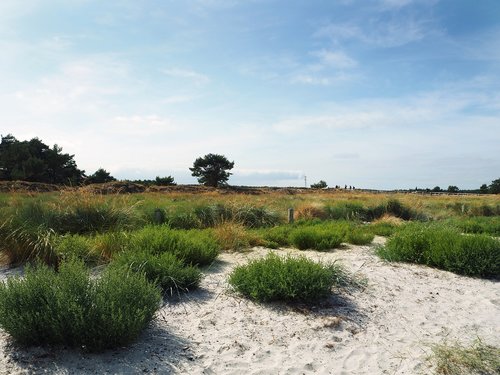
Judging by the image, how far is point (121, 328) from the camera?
4.00 m

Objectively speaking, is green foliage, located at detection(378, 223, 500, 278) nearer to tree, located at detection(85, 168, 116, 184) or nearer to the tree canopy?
the tree canopy

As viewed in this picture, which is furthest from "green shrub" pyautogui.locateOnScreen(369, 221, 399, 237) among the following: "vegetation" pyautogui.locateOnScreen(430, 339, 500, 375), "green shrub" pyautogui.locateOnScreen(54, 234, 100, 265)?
"green shrub" pyautogui.locateOnScreen(54, 234, 100, 265)

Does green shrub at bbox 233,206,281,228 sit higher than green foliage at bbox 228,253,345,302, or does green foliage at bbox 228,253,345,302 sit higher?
green shrub at bbox 233,206,281,228

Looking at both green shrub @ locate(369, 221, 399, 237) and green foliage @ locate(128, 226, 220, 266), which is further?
green shrub @ locate(369, 221, 399, 237)

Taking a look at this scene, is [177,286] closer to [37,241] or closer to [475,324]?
[37,241]

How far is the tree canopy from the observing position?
35.2m

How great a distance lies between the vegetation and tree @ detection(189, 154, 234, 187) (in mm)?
45632

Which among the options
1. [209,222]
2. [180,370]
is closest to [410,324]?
[180,370]

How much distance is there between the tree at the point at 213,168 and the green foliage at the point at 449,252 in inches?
1635

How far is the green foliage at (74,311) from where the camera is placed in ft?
13.0

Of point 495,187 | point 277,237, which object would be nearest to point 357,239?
point 277,237

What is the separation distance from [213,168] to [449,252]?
1696 inches

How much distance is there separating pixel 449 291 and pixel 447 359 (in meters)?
2.61

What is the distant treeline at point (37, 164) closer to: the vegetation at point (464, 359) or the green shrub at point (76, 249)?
the green shrub at point (76, 249)
